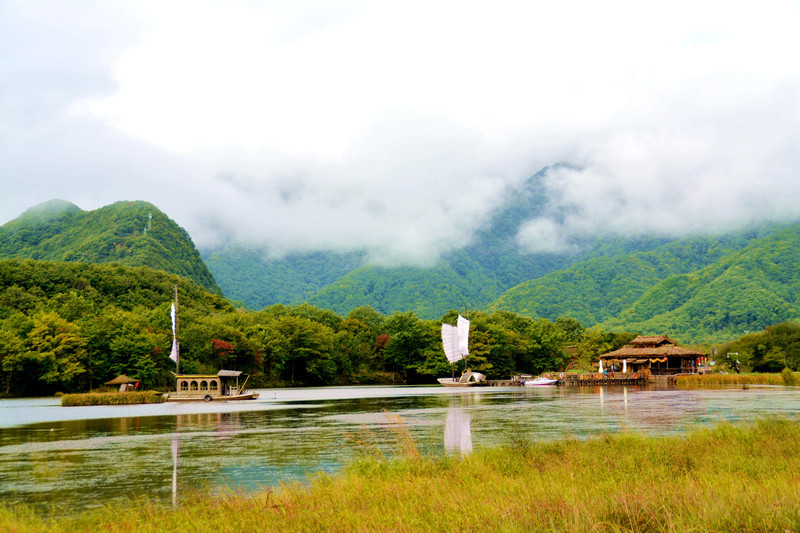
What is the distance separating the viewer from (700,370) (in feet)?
258

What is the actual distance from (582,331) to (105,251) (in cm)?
10985

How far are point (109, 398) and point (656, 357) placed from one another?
6716cm

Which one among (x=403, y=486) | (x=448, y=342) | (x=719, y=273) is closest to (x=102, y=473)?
(x=403, y=486)

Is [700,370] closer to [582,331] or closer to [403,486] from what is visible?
[582,331]

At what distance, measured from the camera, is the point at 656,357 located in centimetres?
8369

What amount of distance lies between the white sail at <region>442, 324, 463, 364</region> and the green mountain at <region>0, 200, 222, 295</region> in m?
74.6

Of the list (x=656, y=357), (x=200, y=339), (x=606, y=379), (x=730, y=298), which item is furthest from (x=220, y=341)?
(x=730, y=298)

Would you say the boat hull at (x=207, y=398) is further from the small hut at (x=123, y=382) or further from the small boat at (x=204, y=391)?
the small hut at (x=123, y=382)

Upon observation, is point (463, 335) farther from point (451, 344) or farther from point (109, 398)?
point (109, 398)

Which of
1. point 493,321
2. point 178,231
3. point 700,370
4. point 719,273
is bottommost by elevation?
point 700,370

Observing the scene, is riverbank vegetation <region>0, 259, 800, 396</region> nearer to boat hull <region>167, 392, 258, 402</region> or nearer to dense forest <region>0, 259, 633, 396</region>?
dense forest <region>0, 259, 633, 396</region>

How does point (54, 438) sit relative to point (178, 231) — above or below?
below

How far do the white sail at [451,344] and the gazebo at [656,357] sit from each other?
1956 cm

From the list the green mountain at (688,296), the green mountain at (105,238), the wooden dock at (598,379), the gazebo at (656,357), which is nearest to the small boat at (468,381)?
the wooden dock at (598,379)
